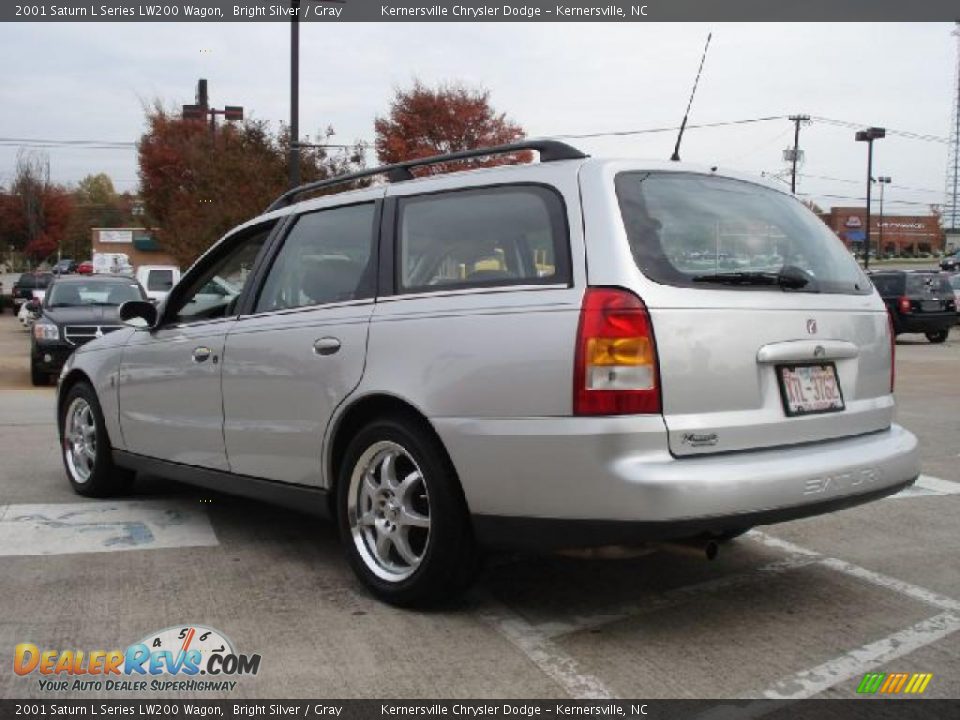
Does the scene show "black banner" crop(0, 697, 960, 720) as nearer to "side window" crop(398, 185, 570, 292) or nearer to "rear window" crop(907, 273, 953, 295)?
"side window" crop(398, 185, 570, 292)

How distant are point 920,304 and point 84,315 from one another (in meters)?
17.5

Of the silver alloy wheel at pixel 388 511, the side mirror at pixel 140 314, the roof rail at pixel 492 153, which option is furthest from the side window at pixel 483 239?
the side mirror at pixel 140 314

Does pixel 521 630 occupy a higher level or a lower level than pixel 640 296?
lower

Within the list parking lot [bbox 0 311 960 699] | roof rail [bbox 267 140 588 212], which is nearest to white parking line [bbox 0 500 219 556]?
parking lot [bbox 0 311 960 699]

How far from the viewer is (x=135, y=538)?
522cm

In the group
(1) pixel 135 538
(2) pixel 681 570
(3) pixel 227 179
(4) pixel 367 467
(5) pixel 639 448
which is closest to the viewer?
(5) pixel 639 448

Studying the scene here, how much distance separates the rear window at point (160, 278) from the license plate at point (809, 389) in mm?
24032

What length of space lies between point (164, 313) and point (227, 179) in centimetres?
1943

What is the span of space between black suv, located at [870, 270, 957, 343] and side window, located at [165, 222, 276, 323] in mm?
19582

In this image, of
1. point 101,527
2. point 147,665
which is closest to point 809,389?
point 147,665

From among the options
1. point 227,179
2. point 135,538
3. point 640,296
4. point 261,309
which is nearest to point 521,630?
point 640,296

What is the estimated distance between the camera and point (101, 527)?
17.9ft

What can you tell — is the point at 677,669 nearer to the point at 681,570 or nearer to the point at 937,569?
the point at 681,570

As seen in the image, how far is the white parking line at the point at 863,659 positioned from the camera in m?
3.25
